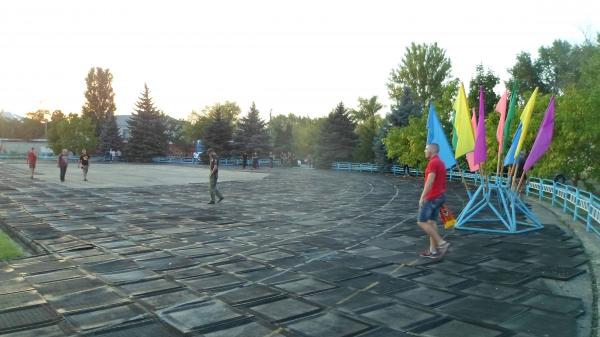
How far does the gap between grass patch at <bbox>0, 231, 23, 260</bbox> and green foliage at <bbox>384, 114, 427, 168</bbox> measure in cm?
2327

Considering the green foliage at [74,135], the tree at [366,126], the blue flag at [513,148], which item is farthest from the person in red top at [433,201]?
the green foliage at [74,135]

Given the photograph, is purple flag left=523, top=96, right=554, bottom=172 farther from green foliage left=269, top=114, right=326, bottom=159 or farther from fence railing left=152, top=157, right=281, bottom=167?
green foliage left=269, top=114, right=326, bottom=159

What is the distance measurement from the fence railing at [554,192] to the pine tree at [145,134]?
23.2m

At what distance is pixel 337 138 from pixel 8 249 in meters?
39.4

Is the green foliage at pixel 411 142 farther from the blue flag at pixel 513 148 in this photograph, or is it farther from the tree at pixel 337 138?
the blue flag at pixel 513 148

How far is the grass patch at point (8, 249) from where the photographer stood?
7098 mm

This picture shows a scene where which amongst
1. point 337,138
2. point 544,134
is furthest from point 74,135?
point 544,134

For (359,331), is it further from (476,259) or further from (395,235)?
(395,235)

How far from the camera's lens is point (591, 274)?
6.52m

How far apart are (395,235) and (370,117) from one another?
2194 inches

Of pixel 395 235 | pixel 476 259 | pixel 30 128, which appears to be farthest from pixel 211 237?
pixel 30 128

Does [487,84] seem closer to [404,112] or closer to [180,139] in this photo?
[404,112]

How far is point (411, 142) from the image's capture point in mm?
28391

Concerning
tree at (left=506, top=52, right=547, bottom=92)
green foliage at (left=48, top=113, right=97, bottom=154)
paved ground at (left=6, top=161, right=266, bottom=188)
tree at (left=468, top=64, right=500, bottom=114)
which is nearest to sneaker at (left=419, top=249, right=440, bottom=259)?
paved ground at (left=6, top=161, right=266, bottom=188)
